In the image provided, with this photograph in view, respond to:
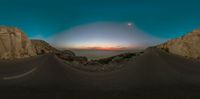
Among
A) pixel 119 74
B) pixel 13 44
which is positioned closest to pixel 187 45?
pixel 119 74

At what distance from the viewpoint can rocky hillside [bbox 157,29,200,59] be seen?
9756 centimetres

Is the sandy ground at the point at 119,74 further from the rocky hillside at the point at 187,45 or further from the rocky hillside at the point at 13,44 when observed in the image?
the rocky hillside at the point at 13,44

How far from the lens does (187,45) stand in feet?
337

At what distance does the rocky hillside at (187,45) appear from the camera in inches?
3841

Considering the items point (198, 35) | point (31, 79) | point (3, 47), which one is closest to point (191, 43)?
point (198, 35)

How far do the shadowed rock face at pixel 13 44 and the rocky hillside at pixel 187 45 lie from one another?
6821 centimetres

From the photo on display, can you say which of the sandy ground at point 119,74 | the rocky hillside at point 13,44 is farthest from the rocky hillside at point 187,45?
the rocky hillside at point 13,44

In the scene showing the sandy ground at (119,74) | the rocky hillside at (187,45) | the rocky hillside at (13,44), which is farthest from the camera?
the rocky hillside at (13,44)

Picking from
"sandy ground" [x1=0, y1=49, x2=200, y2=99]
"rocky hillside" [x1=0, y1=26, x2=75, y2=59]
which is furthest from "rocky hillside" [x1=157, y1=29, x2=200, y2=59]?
"rocky hillside" [x1=0, y1=26, x2=75, y2=59]

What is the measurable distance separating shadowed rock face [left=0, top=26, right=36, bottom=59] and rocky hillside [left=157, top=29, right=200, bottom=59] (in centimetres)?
6821

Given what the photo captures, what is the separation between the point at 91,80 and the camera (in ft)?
173

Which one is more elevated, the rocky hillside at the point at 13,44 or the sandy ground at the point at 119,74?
the rocky hillside at the point at 13,44

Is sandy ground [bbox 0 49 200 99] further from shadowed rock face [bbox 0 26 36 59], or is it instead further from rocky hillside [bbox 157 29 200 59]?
shadowed rock face [bbox 0 26 36 59]

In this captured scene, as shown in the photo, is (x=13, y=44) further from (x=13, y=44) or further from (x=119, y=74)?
(x=119, y=74)
